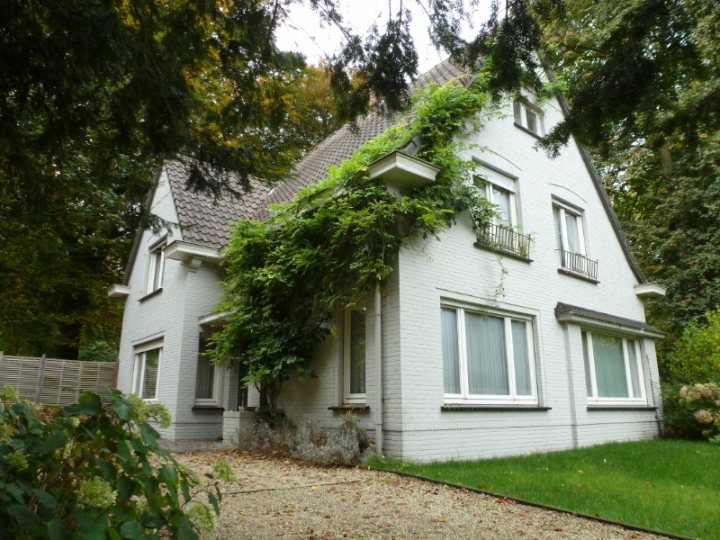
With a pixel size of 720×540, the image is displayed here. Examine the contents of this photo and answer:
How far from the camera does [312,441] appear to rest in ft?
26.4

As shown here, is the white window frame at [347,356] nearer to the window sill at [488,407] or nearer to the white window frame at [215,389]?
the window sill at [488,407]

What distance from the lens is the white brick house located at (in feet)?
26.9

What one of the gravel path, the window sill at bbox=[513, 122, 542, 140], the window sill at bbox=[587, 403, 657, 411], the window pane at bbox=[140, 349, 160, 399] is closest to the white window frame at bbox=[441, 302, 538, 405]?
the window sill at bbox=[587, 403, 657, 411]

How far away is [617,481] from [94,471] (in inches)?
247

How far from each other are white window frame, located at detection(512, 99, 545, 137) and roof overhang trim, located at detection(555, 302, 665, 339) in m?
3.88

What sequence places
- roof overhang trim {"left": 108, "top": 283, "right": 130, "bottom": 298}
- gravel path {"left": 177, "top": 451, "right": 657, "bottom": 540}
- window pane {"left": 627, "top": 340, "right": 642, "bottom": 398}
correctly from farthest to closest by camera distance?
1. roof overhang trim {"left": 108, "top": 283, "right": 130, "bottom": 298}
2. window pane {"left": 627, "top": 340, "right": 642, "bottom": 398}
3. gravel path {"left": 177, "top": 451, "right": 657, "bottom": 540}

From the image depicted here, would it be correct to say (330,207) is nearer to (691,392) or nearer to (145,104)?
(145,104)

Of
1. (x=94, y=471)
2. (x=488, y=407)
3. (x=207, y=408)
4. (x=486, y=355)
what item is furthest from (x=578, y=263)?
(x=94, y=471)

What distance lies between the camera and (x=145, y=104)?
4570 millimetres

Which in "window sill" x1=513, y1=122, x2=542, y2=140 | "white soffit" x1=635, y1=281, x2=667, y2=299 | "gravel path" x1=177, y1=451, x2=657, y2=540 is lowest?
"gravel path" x1=177, y1=451, x2=657, y2=540

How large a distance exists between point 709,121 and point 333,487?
5101mm

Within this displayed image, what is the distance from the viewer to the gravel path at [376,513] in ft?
14.1

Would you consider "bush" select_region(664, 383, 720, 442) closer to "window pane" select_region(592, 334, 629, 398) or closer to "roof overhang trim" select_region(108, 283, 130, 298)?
"window pane" select_region(592, 334, 629, 398)

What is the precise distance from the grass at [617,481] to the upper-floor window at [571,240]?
3964 millimetres
